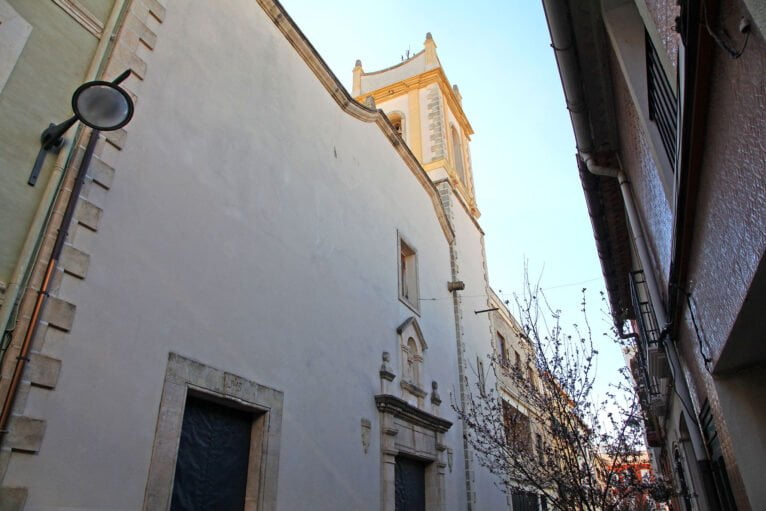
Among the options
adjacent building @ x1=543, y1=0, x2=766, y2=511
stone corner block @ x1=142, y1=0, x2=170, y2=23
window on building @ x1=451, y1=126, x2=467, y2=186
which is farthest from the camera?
window on building @ x1=451, y1=126, x2=467, y2=186

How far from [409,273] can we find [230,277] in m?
6.51

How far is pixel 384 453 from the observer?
325 inches

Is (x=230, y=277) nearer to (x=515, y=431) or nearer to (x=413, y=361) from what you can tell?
(x=413, y=361)

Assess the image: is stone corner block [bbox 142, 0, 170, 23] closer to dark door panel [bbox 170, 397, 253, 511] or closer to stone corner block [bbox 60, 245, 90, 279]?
stone corner block [bbox 60, 245, 90, 279]

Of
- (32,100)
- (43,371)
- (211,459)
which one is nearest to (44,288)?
(43,371)

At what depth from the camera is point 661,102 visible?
13.1 feet

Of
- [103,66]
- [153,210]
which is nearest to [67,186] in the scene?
[153,210]

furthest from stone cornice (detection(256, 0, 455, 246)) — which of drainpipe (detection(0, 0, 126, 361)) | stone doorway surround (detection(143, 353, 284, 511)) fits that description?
stone doorway surround (detection(143, 353, 284, 511))

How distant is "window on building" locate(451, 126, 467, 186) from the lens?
19.0m

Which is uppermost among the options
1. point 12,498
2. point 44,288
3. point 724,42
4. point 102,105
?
point 102,105

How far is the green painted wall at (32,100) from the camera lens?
3977 mm

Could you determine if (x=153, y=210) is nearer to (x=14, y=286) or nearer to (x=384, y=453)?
(x=14, y=286)

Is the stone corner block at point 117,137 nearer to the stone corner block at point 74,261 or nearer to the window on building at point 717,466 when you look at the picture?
the stone corner block at point 74,261

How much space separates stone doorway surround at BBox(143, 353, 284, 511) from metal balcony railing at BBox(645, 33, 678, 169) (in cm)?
433
